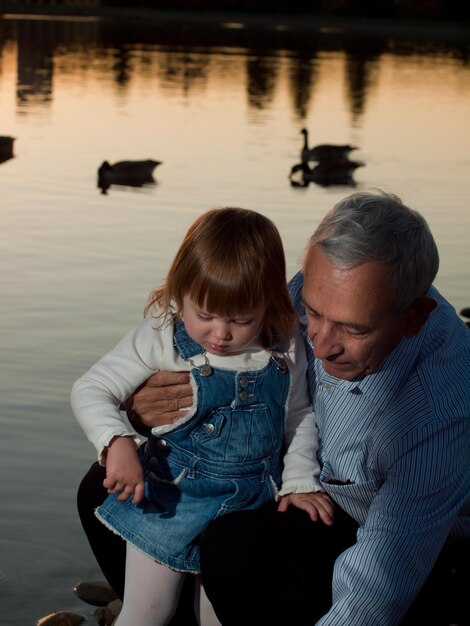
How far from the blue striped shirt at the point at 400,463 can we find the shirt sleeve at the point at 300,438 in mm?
69

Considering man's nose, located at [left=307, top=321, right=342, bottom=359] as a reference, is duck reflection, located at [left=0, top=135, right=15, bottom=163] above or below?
below

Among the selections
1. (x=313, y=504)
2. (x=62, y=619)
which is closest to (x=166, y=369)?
(x=313, y=504)

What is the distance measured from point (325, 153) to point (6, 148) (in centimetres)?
354

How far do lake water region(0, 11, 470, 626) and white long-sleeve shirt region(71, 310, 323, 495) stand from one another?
1.22m

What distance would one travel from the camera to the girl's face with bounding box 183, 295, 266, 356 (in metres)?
3.26

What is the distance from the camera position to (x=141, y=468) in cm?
324

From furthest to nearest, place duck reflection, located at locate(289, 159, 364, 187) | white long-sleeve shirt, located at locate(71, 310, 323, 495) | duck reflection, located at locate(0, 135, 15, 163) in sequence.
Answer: duck reflection, located at locate(289, 159, 364, 187)
duck reflection, located at locate(0, 135, 15, 163)
white long-sleeve shirt, located at locate(71, 310, 323, 495)

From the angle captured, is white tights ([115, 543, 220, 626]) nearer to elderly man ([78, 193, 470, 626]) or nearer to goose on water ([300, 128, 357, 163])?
elderly man ([78, 193, 470, 626])

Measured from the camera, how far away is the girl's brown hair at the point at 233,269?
10.6ft

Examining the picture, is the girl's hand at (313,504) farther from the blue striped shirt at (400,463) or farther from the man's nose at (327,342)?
the man's nose at (327,342)

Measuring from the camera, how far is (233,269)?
323 centimetres

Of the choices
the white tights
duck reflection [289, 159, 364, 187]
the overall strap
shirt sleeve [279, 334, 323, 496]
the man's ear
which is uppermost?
the man's ear

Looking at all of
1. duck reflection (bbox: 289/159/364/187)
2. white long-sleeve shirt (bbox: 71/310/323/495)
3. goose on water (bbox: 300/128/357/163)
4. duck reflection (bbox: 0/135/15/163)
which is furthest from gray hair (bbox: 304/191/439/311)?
goose on water (bbox: 300/128/357/163)

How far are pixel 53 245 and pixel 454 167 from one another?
6.64m
